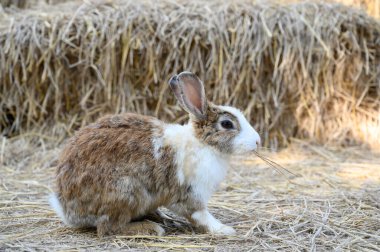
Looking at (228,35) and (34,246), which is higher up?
(228,35)

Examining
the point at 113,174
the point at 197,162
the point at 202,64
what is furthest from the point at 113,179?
the point at 202,64

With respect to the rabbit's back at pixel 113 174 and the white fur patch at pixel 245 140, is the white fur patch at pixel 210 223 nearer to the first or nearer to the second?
the rabbit's back at pixel 113 174

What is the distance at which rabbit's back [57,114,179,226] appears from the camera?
3.26 m

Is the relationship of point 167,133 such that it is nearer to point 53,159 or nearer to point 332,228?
point 332,228

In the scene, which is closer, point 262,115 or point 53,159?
point 53,159

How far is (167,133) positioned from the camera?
11.4 feet

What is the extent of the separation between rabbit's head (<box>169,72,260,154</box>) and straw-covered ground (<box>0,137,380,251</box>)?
0.51 meters

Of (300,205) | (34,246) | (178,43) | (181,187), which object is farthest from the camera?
(178,43)

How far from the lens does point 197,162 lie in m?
3.38

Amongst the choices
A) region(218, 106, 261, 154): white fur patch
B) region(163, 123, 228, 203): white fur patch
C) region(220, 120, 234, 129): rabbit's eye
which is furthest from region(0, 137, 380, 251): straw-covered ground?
region(220, 120, 234, 129): rabbit's eye

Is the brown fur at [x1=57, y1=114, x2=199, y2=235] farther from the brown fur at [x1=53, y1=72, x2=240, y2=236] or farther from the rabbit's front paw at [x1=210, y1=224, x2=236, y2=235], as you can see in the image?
the rabbit's front paw at [x1=210, y1=224, x2=236, y2=235]

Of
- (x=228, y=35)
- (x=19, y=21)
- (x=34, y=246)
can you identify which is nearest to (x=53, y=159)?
(x=19, y=21)

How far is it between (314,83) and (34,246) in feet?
12.8

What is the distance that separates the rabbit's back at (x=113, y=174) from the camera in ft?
10.7
